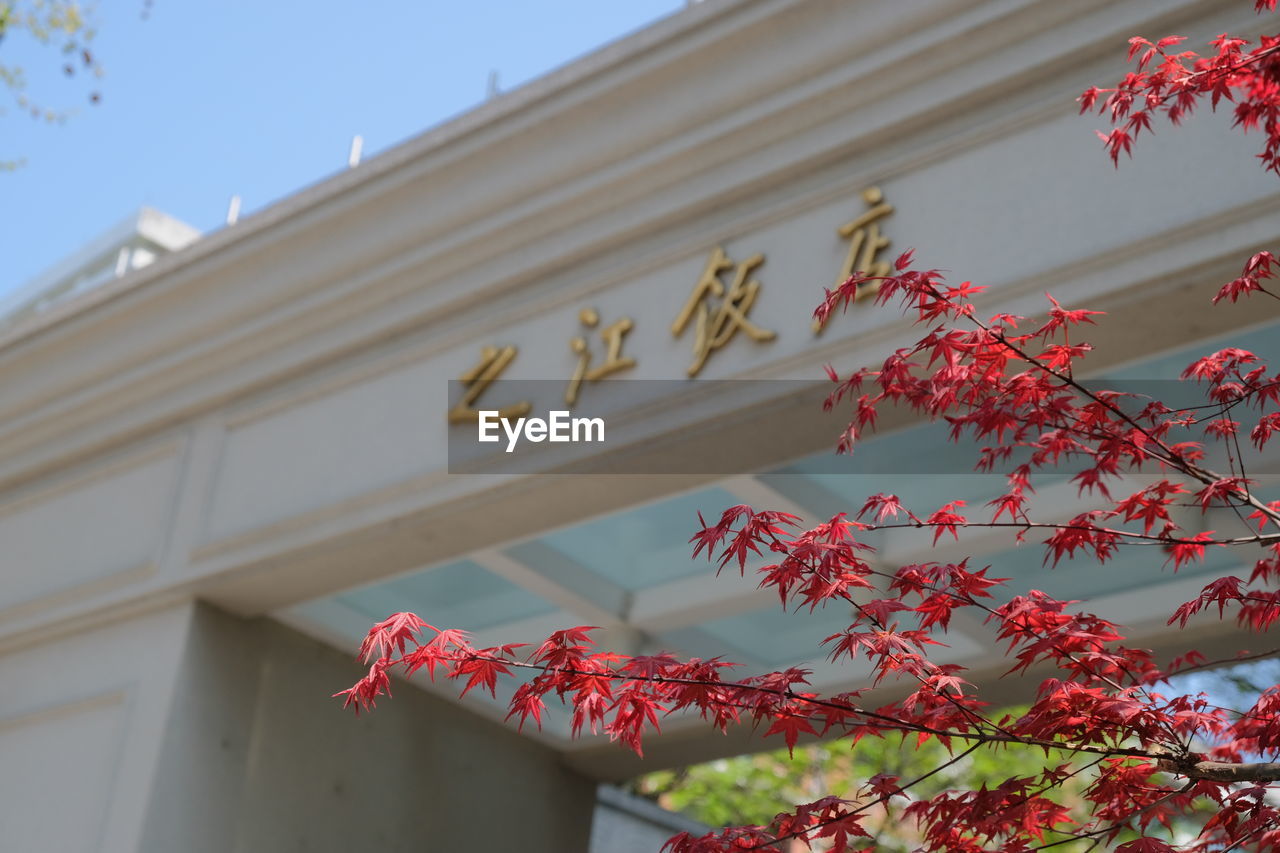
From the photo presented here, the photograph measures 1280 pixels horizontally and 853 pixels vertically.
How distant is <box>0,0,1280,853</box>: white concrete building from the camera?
325 cm

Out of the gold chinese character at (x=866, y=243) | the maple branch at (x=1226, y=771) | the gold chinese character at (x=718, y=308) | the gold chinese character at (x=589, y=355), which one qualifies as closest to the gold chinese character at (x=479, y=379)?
the gold chinese character at (x=589, y=355)

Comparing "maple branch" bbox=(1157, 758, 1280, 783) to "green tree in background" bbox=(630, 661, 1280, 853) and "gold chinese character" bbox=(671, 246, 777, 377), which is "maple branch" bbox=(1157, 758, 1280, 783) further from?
"green tree in background" bbox=(630, 661, 1280, 853)

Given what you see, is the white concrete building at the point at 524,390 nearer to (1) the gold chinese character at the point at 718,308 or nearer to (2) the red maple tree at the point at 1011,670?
(1) the gold chinese character at the point at 718,308

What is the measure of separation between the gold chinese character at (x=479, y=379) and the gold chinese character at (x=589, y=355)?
233mm

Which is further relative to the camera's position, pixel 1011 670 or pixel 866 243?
pixel 866 243

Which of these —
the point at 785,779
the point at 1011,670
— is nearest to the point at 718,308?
the point at 1011,670

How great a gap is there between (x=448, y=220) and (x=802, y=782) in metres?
7.68

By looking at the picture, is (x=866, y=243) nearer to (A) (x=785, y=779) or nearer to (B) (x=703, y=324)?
(B) (x=703, y=324)

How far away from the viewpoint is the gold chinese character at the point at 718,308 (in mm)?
3523

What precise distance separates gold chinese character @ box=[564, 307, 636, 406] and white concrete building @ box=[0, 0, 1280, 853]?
12mm

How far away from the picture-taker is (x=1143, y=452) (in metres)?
2.35

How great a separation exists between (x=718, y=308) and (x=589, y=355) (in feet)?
1.38

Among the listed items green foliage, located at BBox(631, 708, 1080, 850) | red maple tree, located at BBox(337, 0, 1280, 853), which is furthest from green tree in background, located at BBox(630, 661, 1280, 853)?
red maple tree, located at BBox(337, 0, 1280, 853)

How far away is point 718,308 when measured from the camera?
11.8 ft
